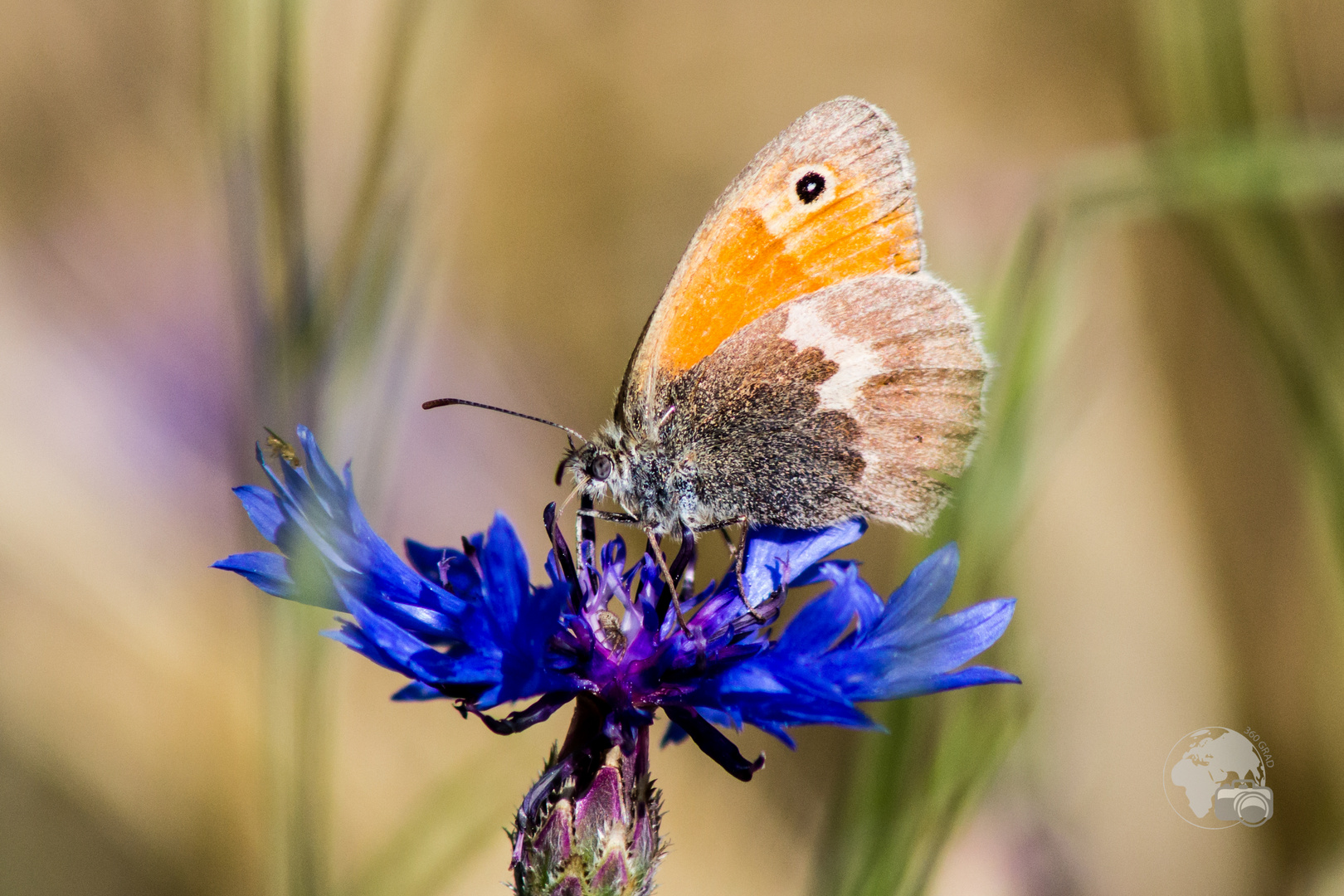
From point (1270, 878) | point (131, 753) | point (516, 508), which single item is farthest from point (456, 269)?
point (1270, 878)

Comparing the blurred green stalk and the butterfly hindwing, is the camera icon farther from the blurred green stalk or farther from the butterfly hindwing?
the blurred green stalk

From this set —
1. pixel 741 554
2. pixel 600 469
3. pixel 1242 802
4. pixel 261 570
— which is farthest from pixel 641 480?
pixel 1242 802

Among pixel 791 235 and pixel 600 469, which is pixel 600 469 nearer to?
pixel 600 469

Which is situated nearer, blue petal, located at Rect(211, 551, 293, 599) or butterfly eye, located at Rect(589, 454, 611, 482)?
blue petal, located at Rect(211, 551, 293, 599)

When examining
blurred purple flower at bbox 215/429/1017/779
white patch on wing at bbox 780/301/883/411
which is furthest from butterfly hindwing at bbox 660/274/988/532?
blurred purple flower at bbox 215/429/1017/779

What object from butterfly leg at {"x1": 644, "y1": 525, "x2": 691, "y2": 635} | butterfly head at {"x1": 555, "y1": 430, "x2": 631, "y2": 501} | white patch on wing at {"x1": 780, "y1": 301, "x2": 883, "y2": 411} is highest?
white patch on wing at {"x1": 780, "y1": 301, "x2": 883, "y2": 411}

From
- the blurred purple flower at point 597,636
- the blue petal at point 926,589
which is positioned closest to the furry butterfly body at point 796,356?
the blurred purple flower at point 597,636

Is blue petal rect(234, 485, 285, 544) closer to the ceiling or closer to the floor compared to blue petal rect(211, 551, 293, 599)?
closer to the ceiling

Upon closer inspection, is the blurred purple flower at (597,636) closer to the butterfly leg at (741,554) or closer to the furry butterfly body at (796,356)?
the butterfly leg at (741,554)
